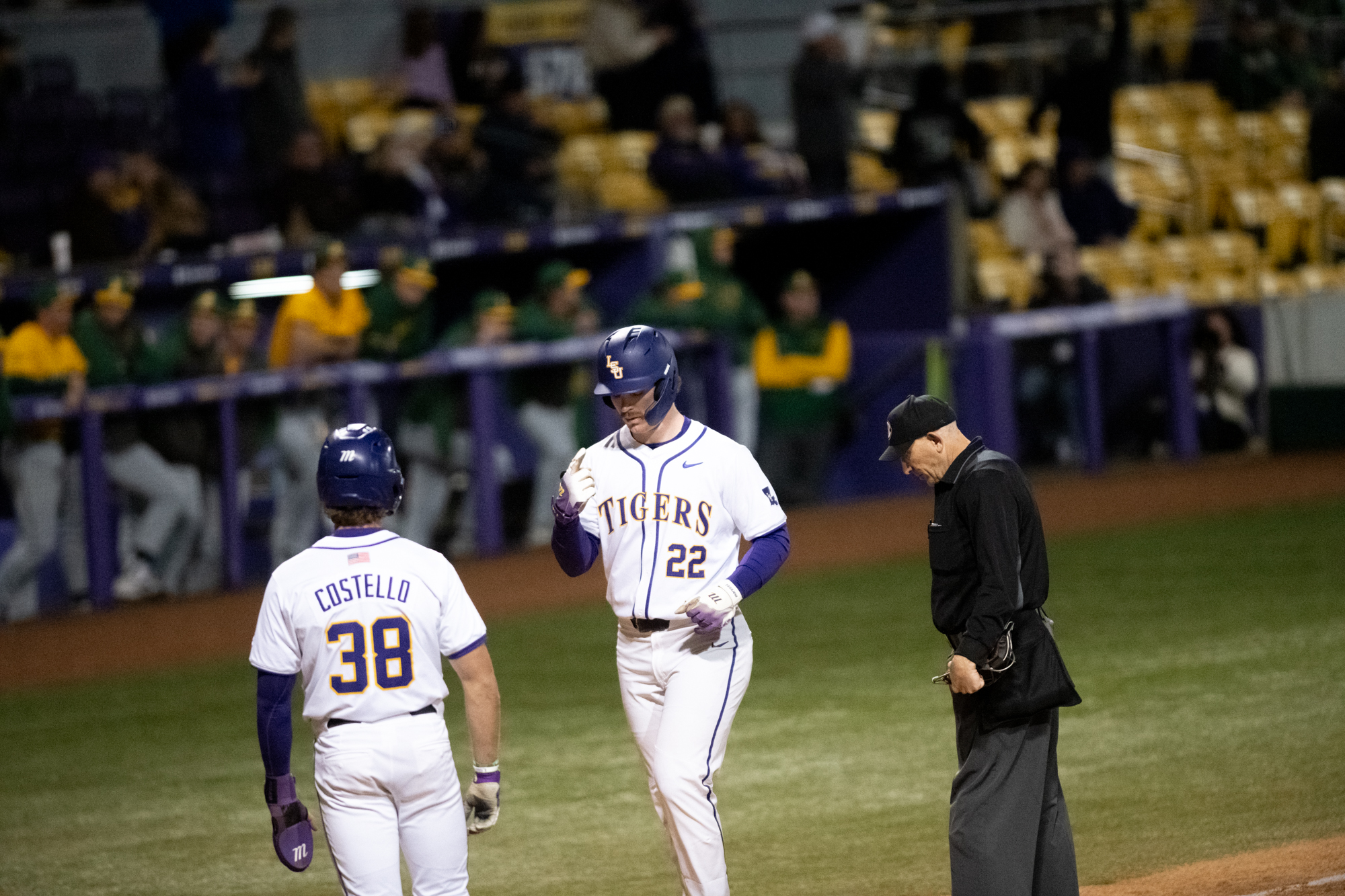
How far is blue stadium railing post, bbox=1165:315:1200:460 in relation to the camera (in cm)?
1639

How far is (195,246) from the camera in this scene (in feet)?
43.5

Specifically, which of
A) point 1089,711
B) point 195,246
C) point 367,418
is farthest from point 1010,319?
point 1089,711

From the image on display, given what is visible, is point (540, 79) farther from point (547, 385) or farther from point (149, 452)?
point (149, 452)

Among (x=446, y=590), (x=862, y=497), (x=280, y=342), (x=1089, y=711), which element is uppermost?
(x=446, y=590)

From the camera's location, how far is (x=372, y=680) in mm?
4316

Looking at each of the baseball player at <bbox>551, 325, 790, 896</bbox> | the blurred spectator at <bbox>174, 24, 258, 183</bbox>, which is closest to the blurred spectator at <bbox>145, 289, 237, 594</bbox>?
the blurred spectator at <bbox>174, 24, 258, 183</bbox>

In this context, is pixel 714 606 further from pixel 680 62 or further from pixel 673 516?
pixel 680 62

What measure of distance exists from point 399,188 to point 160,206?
1.83 meters

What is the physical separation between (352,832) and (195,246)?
9.64 metres

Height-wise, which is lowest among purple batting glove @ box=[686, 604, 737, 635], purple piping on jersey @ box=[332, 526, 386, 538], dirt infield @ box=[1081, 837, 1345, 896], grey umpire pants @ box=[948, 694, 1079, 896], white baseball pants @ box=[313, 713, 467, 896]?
dirt infield @ box=[1081, 837, 1345, 896]

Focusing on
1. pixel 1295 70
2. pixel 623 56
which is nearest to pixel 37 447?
pixel 623 56

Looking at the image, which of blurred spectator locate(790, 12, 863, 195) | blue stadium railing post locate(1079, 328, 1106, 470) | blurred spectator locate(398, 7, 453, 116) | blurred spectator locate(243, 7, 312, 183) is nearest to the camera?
blurred spectator locate(243, 7, 312, 183)

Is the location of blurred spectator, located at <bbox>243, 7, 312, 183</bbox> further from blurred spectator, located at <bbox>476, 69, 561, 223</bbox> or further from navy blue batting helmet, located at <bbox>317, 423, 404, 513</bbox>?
navy blue batting helmet, located at <bbox>317, 423, 404, 513</bbox>

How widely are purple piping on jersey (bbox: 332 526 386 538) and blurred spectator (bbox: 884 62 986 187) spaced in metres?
12.9
